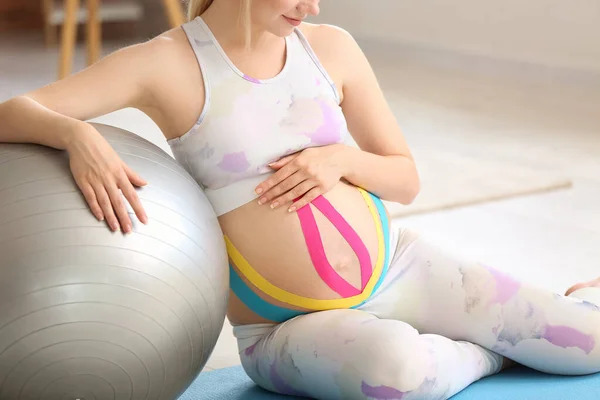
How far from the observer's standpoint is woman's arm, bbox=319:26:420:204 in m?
1.60

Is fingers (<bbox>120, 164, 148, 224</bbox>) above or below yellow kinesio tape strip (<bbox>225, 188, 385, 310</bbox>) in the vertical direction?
above

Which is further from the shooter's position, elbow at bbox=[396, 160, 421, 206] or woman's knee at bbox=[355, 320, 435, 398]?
elbow at bbox=[396, 160, 421, 206]

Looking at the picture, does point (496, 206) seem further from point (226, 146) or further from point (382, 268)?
point (226, 146)

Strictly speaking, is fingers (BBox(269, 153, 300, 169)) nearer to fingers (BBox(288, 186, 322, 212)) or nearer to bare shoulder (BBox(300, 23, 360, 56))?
fingers (BBox(288, 186, 322, 212))

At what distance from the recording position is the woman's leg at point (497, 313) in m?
1.55

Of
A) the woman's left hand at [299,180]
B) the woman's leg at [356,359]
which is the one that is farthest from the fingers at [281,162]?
the woman's leg at [356,359]

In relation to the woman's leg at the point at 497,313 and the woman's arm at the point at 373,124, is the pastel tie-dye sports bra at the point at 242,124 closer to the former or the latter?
the woman's arm at the point at 373,124

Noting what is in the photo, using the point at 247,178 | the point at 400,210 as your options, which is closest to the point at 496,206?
the point at 400,210

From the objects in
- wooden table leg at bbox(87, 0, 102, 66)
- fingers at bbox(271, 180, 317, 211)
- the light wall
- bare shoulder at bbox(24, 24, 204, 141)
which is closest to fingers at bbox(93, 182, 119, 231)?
bare shoulder at bbox(24, 24, 204, 141)

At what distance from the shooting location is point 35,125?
1.33 metres

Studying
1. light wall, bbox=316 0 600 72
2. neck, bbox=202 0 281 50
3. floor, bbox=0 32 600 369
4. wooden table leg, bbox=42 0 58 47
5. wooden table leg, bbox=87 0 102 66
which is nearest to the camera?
neck, bbox=202 0 281 50

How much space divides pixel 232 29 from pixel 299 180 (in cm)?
27

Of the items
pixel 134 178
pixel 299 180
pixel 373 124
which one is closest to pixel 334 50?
pixel 373 124

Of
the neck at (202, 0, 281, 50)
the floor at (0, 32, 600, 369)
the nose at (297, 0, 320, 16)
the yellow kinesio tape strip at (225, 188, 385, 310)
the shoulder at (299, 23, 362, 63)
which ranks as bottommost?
the floor at (0, 32, 600, 369)
